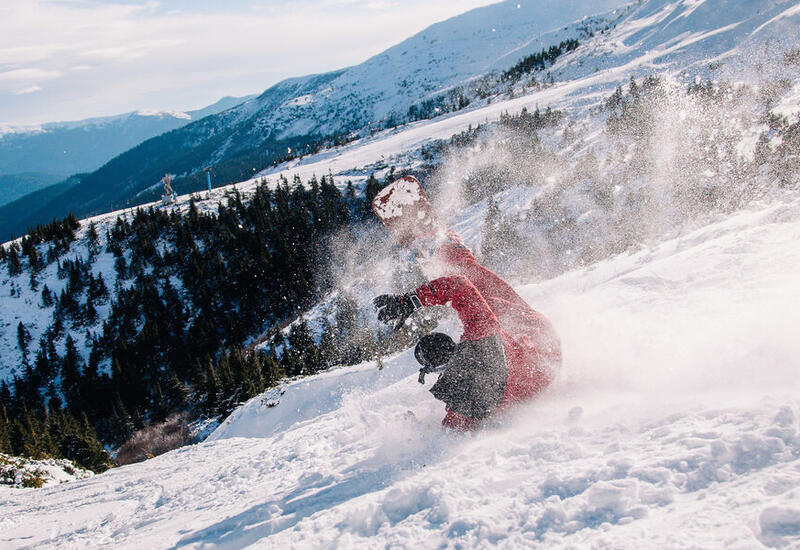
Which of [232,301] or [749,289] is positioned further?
[232,301]

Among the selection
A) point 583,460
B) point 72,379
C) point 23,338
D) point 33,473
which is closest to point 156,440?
point 72,379

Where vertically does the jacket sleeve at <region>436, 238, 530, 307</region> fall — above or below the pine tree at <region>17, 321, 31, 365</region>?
above

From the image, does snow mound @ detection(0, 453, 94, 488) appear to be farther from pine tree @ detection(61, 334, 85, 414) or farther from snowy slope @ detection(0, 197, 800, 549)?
pine tree @ detection(61, 334, 85, 414)

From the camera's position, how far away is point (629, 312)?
693cm

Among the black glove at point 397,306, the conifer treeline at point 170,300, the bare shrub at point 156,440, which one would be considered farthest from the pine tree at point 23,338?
the black glove at point 397,306

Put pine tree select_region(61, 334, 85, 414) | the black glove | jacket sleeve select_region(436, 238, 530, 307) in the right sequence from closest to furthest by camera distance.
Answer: the black glove
jacket sleeve select_region(436, 238, 530, 307)
pine tree select_region(61, 334, 85, 414)

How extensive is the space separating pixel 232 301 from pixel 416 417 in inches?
1857

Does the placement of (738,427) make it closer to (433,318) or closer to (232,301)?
(433,318)

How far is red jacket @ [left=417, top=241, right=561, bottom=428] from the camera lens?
5.21 meters

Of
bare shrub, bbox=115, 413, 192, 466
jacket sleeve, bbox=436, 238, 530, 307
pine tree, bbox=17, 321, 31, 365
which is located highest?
jacket sleeve, bbox=436, 238, 530, 307

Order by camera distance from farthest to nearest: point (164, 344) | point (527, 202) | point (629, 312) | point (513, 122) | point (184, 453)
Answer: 1. point (513, 122)
2. point (164, 344)
3. point (527, 202)
4. point (184, 453)
5. point (629, 312)

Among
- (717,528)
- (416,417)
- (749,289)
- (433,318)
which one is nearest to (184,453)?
(416,417)

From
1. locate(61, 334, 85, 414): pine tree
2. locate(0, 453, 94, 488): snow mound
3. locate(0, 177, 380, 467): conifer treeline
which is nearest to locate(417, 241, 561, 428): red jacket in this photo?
locate(0, 453, 94, 488): snow mound

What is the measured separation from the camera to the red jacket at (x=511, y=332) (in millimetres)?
5207
